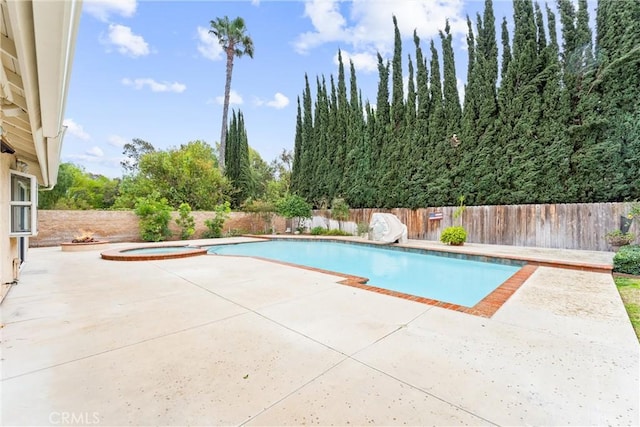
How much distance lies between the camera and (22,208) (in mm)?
4523

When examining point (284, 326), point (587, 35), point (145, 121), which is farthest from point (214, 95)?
point (284, 326)

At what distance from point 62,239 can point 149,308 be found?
1116 cm

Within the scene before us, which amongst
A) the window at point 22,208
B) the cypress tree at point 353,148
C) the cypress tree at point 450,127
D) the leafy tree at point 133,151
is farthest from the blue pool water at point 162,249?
the leafy tree at point 133,151

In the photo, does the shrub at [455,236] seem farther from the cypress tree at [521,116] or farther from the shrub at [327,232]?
the shrub at [327,232]

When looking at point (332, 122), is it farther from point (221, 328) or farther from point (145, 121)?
point (221, 328)

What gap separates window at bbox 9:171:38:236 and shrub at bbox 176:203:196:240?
8.35m

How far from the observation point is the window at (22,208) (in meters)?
4.25

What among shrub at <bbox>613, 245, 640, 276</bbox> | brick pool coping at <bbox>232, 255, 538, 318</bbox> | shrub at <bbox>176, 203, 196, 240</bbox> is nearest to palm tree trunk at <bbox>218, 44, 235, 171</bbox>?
shrub at <bbox>176, 203, 196, 240</bbox>

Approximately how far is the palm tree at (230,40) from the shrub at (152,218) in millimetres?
7910

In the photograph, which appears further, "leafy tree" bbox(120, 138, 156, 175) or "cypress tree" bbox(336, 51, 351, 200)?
"leafy tree" bbox(120, 138, 156, 175)

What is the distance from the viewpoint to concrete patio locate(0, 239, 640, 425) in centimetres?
159

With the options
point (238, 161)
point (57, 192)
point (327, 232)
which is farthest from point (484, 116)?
point (57, 192)

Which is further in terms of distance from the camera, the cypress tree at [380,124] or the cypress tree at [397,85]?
the cypress tree at [380,124]

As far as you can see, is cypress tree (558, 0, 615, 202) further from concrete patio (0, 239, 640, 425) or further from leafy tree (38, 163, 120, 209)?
leafy tree (38, 163, 120, 209)
